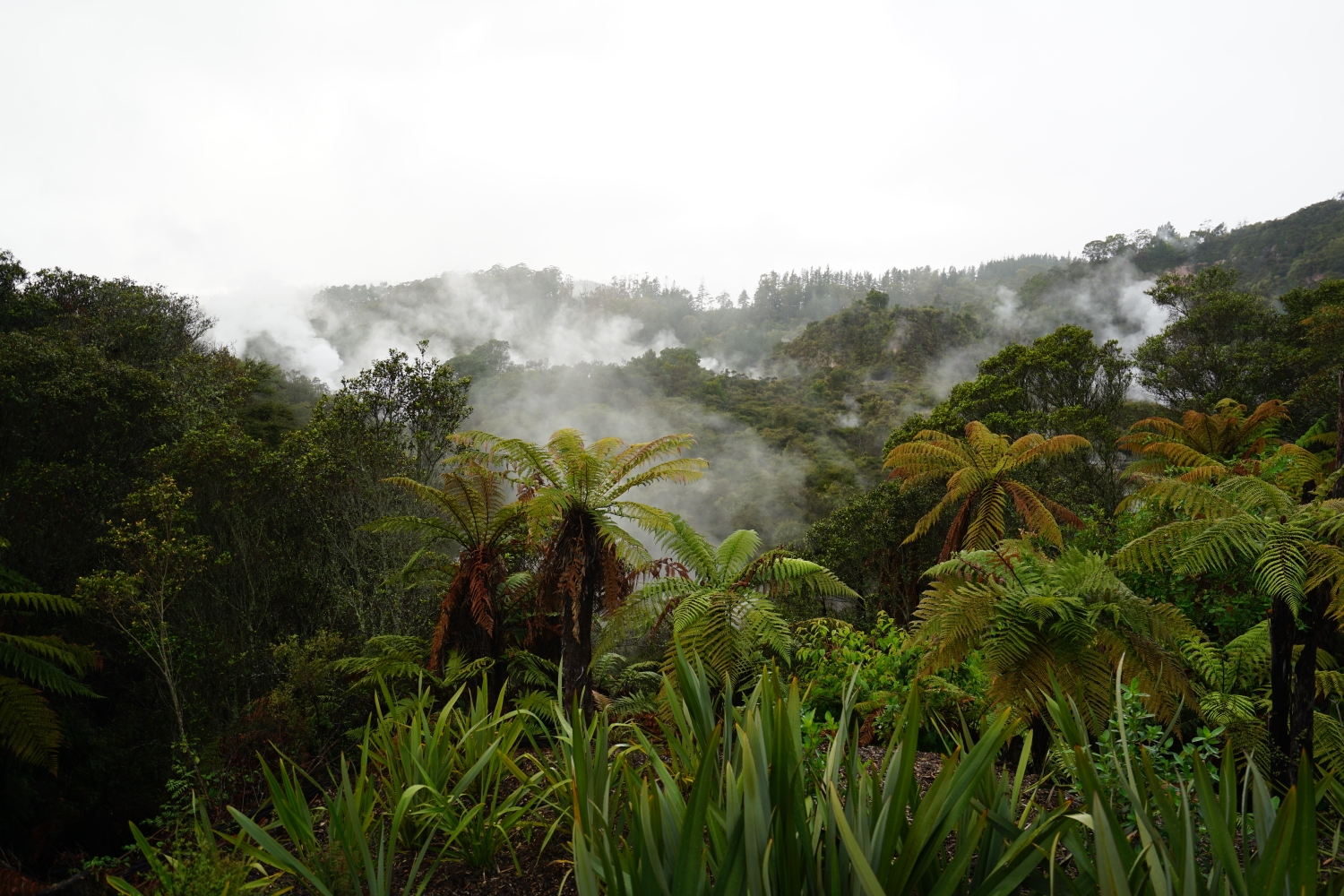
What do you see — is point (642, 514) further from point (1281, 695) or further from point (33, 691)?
point (33, 691)

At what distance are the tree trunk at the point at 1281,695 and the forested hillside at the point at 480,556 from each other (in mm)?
75

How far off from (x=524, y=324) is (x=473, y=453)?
84499mm

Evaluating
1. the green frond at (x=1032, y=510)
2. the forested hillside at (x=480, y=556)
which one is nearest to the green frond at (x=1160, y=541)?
the forested hillside at (x=480, y=556)

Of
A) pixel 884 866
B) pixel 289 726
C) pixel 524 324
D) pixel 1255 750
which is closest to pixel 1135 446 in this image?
pixel 1255 750

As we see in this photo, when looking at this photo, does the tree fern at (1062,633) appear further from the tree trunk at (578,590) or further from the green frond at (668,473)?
the tree trunk at (578,590)

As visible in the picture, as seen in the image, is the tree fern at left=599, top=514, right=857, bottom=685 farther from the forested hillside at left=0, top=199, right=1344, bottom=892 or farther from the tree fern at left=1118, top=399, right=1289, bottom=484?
the tree fern at left=1118, top=399, right=1289, bottom=484

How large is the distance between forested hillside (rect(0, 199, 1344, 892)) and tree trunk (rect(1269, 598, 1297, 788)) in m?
0.08

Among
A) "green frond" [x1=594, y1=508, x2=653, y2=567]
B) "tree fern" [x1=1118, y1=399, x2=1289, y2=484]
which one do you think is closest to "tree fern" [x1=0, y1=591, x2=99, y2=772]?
"green frond" [x1=594, y1=508, x2=653, y2=567]

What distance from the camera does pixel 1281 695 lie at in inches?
107

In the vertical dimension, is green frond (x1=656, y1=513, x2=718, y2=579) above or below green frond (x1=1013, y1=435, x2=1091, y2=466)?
below

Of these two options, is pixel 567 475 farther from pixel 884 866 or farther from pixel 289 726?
pixel 884 866

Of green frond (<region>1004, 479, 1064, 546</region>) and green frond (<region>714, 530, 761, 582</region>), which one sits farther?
green frond (<region>1004, 479, 1064, 546</region>)

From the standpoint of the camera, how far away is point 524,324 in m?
87.2

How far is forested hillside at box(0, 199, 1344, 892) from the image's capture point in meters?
4.15
